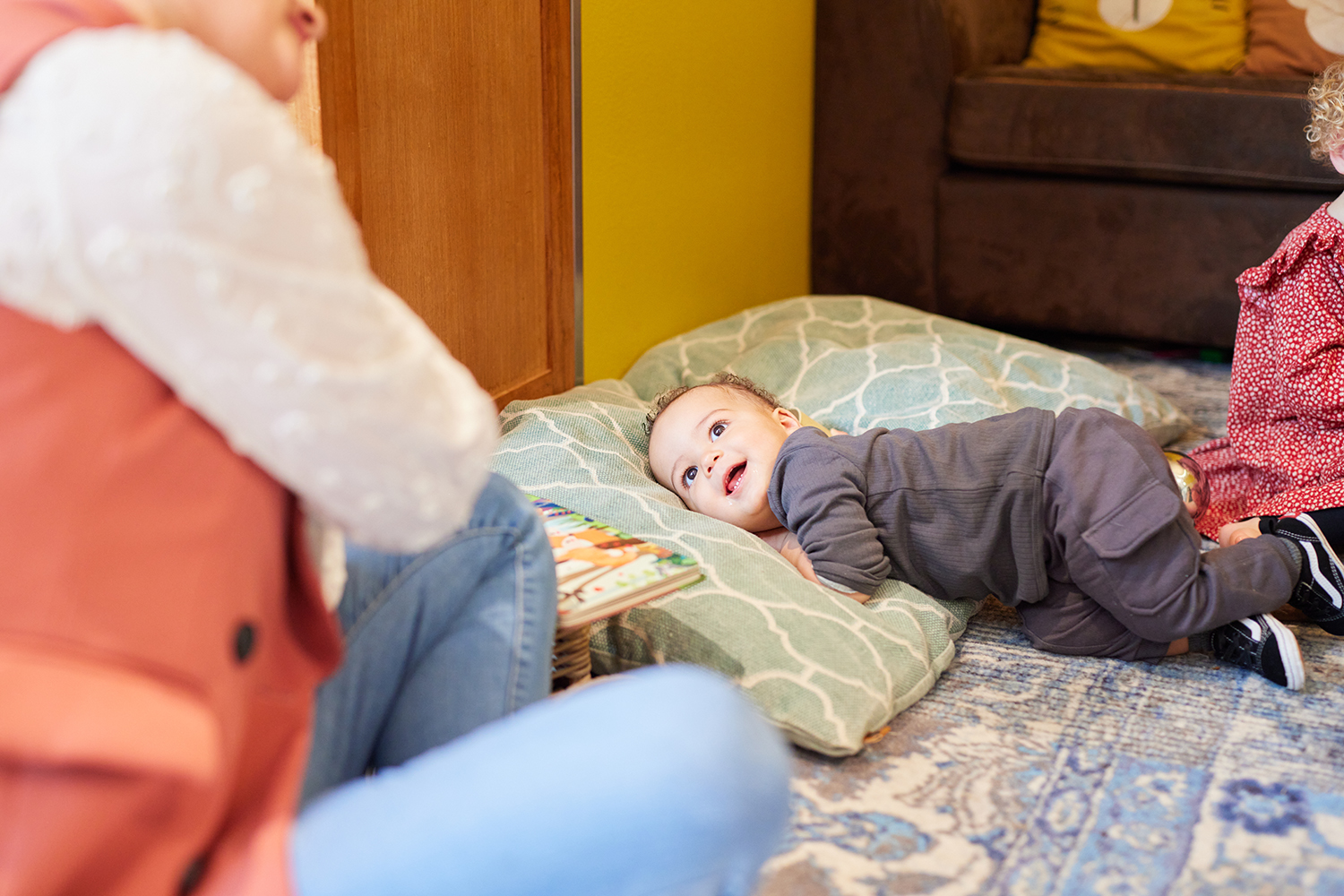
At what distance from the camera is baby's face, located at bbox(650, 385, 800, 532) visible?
142cm

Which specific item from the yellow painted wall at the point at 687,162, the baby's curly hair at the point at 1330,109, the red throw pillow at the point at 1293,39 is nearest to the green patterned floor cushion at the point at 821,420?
the yellow painted wall at the point at 687,162

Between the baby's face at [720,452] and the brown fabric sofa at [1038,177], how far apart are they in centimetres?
117

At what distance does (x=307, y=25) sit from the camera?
0.67m

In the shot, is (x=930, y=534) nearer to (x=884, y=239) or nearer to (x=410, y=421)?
(x=410, y=421)

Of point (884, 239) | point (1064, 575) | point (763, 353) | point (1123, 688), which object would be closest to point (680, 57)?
point (763, 353)

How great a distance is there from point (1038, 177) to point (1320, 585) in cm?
131

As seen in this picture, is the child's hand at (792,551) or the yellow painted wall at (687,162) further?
the yellow painted wall at (687,162)

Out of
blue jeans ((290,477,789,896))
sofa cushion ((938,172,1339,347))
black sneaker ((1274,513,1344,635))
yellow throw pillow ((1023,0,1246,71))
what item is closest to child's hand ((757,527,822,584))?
black sneaker ((1274,513,1344,635))

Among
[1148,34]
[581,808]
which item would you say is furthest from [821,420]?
[1148,34]

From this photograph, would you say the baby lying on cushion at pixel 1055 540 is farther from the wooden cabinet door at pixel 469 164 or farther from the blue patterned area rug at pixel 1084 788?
the wooden cabinet door at pixel 469 164

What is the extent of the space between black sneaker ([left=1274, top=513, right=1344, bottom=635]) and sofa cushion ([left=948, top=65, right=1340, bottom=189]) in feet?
3.68

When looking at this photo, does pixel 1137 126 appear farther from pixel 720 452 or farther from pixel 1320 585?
pixel 720 452

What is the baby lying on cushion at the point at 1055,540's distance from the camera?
125cm

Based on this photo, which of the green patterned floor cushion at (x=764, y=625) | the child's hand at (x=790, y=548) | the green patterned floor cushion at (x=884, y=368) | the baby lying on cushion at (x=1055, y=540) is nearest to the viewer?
the green patterned floor cushion at (x=764, y=625)
